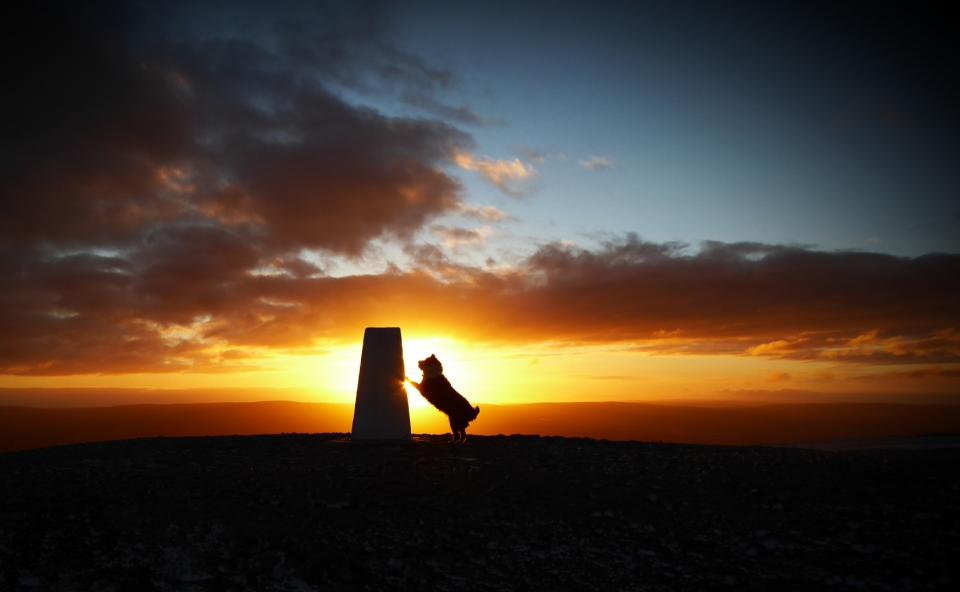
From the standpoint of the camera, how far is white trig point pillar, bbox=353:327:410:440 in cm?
1603

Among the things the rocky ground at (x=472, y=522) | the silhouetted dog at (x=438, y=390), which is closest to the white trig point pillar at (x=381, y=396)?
the silhouetted dog at (x=438, y=390)

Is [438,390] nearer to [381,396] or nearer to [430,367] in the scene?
[430,367]

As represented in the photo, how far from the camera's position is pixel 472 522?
10.7 metres

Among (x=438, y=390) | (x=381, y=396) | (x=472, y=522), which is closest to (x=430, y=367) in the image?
(x=438, y=390)

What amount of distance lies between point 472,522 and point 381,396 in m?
5.96

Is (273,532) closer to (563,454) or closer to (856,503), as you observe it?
(563,454)

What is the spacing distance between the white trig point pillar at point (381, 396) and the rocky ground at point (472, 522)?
1283 millimetres

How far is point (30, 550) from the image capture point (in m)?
9.31

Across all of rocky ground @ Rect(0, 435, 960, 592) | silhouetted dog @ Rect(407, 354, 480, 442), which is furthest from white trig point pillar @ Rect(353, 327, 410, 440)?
rocky ground @ Rect(0, 435, 960, 592)

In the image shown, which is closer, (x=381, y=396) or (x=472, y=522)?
(x=472, y=522)

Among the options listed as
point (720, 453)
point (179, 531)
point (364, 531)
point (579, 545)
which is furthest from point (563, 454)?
point (179, 531)

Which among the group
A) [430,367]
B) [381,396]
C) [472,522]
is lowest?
[472,522]

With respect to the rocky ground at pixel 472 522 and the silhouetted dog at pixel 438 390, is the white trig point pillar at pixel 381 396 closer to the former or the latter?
the silhouetted dog at pixel 438 390

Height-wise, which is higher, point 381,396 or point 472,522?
point 381,396
